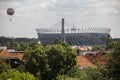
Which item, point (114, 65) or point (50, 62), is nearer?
point (114, 65)

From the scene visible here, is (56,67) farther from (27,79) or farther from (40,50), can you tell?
(27,79)

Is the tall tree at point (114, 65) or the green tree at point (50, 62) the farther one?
the green tree at point (50, 62)

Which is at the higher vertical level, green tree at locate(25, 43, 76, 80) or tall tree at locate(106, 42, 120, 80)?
tall tree at locate(106, 42, 120, 80)

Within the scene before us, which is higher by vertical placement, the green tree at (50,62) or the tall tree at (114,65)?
the tall tree at (114,65)

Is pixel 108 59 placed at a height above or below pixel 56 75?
above

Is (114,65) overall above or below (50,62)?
above

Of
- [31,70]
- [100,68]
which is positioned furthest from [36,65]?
[100,68]

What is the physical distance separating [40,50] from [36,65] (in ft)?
8.62

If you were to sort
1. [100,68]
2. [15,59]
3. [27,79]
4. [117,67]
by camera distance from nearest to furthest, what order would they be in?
[117,67], [100,68], [27,79], [15,59]

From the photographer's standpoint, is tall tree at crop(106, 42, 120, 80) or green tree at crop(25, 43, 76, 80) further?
green tree at crop(25, 43, 76, 80)

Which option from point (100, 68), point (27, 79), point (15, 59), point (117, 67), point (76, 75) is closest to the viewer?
point (117, 67)

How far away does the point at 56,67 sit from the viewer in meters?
61.0

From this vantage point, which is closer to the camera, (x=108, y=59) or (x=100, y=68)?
(x=108, y=59)

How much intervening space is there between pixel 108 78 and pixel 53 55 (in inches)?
1136
